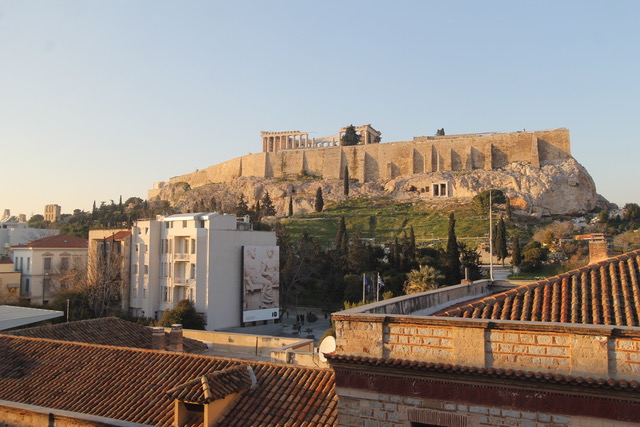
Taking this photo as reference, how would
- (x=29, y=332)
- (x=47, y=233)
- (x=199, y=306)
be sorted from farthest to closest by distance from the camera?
(x=47, y=233) < (x=199, y=306) < (x=29, y=332)

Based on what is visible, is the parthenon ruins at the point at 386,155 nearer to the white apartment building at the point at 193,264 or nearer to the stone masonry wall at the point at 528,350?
the white apartment building at the point at 193,264

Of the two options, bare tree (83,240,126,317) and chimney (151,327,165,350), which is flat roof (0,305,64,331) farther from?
bare tree (83,240,126,317)

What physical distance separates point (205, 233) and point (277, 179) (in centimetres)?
6069

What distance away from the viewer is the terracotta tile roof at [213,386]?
8500mm

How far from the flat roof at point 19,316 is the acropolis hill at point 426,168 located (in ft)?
204

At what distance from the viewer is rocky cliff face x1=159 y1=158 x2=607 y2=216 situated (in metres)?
73.2

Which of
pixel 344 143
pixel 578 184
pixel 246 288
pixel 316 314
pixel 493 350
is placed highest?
pixel 344 143

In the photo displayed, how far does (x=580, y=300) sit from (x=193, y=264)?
1302 inches

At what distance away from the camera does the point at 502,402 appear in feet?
21.0

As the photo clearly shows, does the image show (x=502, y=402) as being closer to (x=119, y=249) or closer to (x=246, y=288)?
(x=246, y=288)

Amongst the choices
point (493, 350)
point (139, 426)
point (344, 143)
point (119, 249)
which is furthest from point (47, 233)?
point (493, 350)

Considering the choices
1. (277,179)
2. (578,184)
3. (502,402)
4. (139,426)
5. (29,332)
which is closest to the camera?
(502,402)

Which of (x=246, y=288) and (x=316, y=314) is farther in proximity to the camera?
(x=316, y=314)

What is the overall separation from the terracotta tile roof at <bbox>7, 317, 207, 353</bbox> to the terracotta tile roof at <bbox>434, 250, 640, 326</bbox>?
11.6 meters
